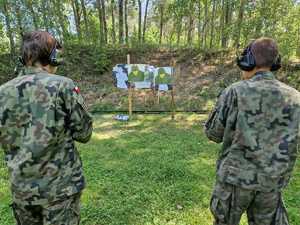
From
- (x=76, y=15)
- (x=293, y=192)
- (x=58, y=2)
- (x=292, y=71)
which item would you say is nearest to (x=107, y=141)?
(x=293, y=192)

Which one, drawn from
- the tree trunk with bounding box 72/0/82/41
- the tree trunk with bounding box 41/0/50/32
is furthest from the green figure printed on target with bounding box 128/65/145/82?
the tree trunk with bounding box 72/0/82/41

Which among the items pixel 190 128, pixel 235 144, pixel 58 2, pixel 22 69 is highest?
pixel 58 2

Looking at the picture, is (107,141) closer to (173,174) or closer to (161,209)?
(173,174)

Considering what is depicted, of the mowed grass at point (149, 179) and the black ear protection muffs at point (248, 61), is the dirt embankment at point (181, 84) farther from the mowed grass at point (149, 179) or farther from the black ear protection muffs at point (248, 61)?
the black ear protection muffs at point (248, 61)

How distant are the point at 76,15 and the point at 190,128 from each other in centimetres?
845

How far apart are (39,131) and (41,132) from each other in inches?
0.4

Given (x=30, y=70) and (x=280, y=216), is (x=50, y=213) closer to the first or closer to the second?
(x=30, y=70)

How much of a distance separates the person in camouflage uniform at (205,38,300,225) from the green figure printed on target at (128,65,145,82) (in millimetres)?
5454

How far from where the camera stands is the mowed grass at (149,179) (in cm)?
321

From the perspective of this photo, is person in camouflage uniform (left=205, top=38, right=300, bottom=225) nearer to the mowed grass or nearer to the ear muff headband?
the ear muff headband

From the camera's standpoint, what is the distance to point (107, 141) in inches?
223

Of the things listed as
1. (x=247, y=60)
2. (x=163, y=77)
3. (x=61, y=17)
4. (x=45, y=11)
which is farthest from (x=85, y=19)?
(x=247, y=60)

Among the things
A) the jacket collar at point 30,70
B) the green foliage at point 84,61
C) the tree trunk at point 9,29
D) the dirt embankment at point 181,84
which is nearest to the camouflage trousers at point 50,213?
the jacket collar at point 30,70

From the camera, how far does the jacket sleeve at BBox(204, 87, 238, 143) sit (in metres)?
1.81
